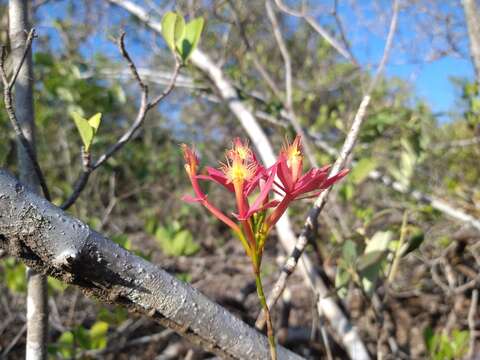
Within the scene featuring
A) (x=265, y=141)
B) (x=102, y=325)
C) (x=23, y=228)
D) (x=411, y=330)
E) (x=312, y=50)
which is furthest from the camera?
(x=312, y=50)

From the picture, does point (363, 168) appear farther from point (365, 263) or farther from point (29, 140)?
point (29, 140)

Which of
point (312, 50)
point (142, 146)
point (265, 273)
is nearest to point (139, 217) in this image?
point (142, 146)

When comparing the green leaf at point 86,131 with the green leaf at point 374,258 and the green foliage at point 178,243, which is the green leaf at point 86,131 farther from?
the green foliage at point 178,243

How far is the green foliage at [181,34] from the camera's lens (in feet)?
2.42

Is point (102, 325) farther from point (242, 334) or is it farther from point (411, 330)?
point (411, 330)

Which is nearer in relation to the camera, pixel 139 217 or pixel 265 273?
pixel 265 273

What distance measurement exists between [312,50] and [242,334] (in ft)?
16.4

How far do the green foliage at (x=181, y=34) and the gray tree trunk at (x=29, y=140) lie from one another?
0.71 feet

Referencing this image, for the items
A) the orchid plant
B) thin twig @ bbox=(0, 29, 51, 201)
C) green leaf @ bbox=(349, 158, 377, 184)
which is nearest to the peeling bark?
the orchid plant

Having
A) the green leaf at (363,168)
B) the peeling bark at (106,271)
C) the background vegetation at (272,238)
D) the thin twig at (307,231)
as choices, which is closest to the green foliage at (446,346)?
the background vegetation at (272,238)

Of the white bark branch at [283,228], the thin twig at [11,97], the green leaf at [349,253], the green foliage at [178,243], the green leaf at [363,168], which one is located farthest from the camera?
the green foliage at [178,243]

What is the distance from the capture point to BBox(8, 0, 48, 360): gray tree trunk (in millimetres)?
597

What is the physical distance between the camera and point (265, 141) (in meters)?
1.31

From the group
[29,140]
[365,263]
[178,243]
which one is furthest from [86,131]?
[178,243]
